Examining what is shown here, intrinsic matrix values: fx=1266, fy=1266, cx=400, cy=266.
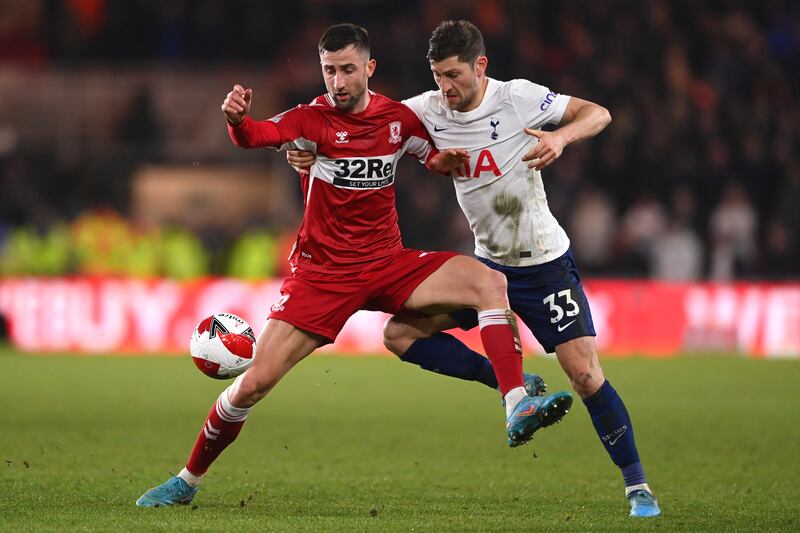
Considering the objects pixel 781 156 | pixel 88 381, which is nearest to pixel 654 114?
pixel 781 156

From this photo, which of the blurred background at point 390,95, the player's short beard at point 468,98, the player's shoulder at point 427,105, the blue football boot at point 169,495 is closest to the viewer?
the blue football boot at point 169,495

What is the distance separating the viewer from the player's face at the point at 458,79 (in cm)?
581

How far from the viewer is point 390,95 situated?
1669 cm

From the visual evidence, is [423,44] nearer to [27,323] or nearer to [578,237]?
[578,237]

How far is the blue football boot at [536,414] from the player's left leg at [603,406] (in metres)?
0.55

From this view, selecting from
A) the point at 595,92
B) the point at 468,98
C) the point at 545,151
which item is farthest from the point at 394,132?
the point at 595,92

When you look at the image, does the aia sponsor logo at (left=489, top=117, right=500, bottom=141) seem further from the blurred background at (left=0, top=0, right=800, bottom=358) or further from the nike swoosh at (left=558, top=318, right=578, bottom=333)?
the blurred background at (left=0, top=0, right=800, bottom=358)

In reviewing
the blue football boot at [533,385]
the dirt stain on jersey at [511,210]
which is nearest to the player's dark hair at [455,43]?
the dirt stain on jersey at [511,210]

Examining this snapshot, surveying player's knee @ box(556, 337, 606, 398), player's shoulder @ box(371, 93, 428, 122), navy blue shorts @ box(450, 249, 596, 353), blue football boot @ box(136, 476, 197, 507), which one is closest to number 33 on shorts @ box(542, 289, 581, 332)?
navy blue shorts @ box(450, 249, 596, 353)

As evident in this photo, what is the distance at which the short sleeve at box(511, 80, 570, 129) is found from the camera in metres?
6.04

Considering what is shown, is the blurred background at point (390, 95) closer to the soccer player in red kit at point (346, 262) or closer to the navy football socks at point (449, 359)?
the navy football socks at point (449, 359)

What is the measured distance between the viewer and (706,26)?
17547 mm

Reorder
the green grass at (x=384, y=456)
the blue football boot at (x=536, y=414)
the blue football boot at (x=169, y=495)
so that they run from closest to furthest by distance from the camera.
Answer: the blue football boot at (x=536, y=414)
the green grass at (x=384, y=456)
the blue football boot at (x=169, y=495)

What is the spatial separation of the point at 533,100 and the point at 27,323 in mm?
11011
